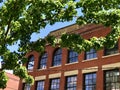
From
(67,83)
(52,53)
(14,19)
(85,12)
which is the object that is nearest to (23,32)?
(14,19)

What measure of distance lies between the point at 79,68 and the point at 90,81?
2.13m

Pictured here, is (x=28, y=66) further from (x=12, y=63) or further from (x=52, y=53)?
(x=12, y=63)

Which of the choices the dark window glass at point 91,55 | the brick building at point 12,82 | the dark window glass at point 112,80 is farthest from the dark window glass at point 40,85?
the brick building at point 12,82

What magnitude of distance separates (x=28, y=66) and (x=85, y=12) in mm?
23837

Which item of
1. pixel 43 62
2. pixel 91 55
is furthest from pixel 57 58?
pixel 91 55

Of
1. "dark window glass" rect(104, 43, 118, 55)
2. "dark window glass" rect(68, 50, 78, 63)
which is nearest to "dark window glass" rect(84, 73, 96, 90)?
"dark window glass" rect(104, 43, 118, 55)

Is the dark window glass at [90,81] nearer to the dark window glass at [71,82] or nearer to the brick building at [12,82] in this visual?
the dark window glass at [71,82]

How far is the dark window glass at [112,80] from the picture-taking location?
25.9 m

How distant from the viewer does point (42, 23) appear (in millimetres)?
15477

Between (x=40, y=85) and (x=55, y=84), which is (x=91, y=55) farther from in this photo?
(x=40, y=85)

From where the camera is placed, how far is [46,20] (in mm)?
15492

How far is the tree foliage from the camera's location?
14.7 m

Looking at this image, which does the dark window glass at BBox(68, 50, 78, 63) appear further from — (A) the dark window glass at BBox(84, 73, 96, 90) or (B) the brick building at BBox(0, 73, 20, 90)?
(B) the brick building at BBox(0, 73, 20, 90)

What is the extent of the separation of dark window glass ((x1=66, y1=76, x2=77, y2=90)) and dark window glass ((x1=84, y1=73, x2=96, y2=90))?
145 centimetres
